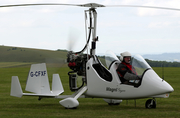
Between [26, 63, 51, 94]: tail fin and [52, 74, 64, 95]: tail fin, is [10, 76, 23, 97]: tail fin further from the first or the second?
[52, 74, 64, 95]: tail fin

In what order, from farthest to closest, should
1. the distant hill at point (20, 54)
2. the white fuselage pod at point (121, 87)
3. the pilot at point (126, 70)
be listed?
the distant hill at point (20, 54)
the pilot at point (126, 70)
the white fuselage pod at point (121, 87)

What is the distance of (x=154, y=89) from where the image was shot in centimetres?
945

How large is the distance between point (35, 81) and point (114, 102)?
294 centimetres

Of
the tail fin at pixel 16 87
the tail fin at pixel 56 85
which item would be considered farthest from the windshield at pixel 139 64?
the tail fin at pixel 16 87

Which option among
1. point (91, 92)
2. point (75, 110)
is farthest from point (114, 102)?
point (75, 110)

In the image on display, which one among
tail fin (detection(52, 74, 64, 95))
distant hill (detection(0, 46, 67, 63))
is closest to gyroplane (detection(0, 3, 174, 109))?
tail fin (detection(52, 74, 64, 95))

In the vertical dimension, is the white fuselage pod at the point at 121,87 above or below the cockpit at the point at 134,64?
below

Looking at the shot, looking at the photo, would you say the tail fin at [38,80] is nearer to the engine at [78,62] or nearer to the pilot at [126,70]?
the engine at [78,62]

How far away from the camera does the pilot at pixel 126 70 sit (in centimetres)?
982

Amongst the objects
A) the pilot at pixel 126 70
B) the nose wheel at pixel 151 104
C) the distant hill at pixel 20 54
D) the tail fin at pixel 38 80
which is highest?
the pilot at pixel 126 70

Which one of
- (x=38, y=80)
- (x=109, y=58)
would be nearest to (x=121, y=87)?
(x=109, y=58)

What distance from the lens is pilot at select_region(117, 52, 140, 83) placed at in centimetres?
982

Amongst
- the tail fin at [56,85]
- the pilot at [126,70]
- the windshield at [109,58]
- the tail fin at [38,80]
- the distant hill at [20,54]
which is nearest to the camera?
the pilot at [126,70]

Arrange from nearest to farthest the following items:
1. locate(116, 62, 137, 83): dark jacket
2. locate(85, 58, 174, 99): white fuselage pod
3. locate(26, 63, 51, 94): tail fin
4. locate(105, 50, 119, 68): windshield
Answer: locate(85, 58, 174, 99): white fuselage pod
locate(116, 62, 137, 83): dark jacket
locate(105, 50, 119, 68): windshield
locate(26, 63, 51, 94): tail fin
